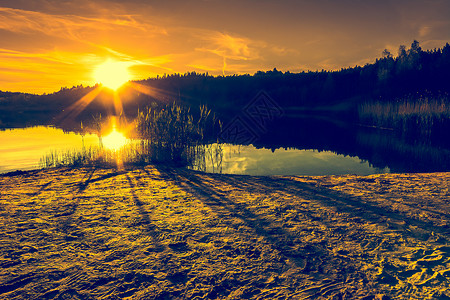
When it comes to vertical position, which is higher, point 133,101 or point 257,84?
point 257,84

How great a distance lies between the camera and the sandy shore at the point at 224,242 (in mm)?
2867

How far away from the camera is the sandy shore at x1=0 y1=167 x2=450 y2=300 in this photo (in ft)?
9.41

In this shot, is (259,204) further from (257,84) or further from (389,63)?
(257,84)

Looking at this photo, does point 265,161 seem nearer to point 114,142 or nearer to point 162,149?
point 162,149

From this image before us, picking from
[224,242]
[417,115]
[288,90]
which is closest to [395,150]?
[417,115]

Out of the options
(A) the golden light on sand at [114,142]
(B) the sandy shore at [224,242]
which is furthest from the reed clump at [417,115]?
(A) the golden light on sand at [114,142]

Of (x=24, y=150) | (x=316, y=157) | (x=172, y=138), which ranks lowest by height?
(x=316, y=157)

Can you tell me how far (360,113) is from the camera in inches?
1172

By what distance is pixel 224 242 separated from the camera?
381 cm

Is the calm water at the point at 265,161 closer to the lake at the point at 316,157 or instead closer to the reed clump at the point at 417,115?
the lake at the point at 316,157

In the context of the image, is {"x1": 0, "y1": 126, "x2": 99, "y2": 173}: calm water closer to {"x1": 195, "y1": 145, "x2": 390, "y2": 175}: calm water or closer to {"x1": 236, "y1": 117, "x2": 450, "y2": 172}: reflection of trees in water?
{"x1": 195, "y1": 145, "x2": 390, "y2": 175}: calm water

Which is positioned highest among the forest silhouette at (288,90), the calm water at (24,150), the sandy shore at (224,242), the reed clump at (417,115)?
the forest silhouette at (288,90)

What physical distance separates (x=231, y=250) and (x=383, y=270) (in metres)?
1.83

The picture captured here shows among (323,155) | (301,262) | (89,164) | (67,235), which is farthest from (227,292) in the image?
(323,155)
